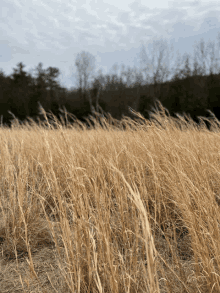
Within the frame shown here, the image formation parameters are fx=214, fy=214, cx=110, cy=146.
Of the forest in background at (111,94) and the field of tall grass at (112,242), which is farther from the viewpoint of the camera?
the forest in background at (111,94)

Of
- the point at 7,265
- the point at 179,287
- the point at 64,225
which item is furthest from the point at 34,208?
the point at 179,287

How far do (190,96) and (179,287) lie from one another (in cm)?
2219

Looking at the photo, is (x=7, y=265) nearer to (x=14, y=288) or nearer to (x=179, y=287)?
(x=14, y=288)

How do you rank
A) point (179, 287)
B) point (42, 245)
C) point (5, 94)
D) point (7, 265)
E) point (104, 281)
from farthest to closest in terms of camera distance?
point (5, 94)
point (42, 245)
point (7, 265)
point (179, 287)
point (104, 281)

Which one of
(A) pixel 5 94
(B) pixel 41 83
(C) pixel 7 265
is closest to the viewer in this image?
(C) pixel 7 265

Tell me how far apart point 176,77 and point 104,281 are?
84.0 ft

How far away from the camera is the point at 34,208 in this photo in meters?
1.84

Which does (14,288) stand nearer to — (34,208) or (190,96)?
(34,208)

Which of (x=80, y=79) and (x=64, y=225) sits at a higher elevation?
(x=80, y=79)

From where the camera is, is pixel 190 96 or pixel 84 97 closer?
pixel 190 96

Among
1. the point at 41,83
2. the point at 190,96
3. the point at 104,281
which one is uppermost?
the point at 41,83

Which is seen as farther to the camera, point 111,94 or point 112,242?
point 111,94

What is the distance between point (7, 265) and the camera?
55.5 inches

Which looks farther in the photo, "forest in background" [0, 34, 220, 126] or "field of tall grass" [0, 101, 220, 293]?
"forest in background" [0, 34, 220, 126]
